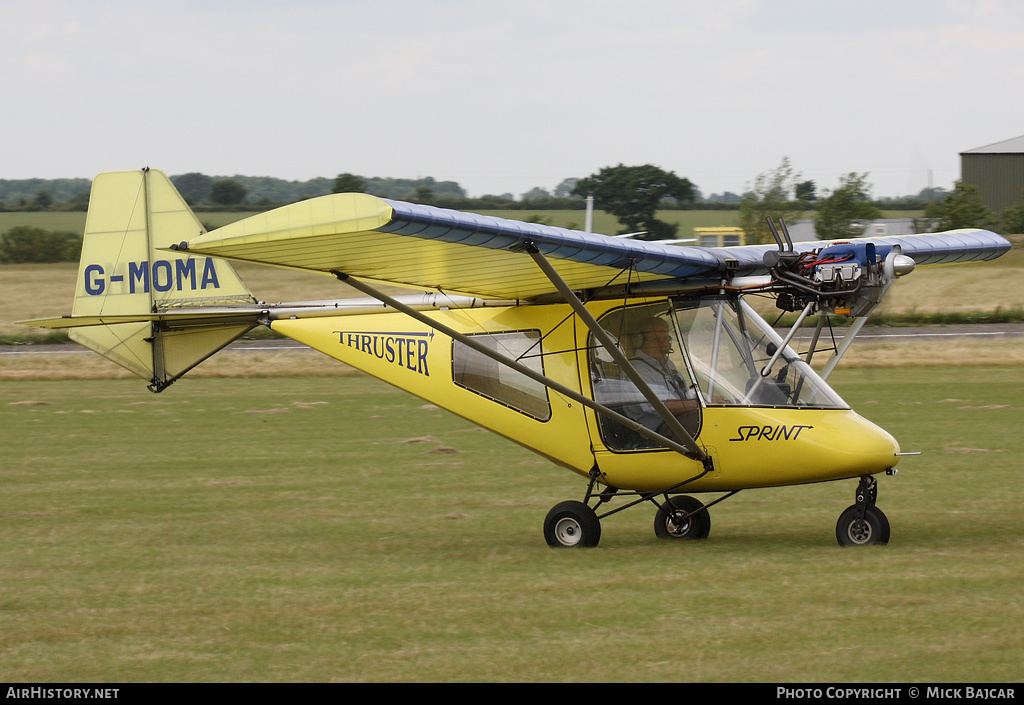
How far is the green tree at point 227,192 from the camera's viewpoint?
74.7m

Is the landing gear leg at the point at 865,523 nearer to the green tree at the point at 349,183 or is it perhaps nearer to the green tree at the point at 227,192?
the green tree at the point at 349,183

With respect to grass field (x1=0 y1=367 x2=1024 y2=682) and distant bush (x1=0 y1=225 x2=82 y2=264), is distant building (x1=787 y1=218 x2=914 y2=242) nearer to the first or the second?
grass field (x1=0 y1=367 x2=1024 y2=682)

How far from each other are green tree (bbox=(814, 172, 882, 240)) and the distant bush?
3879 centimetres

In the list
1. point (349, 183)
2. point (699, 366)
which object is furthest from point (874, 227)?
point (699, 366)

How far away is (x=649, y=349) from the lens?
9.35 m

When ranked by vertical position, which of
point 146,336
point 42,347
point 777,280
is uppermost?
point 777,280

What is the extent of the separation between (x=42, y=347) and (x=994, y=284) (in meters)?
35.1

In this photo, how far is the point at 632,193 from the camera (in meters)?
56.3

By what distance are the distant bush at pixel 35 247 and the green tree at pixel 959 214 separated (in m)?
44.0

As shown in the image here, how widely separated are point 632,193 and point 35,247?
32.7 m

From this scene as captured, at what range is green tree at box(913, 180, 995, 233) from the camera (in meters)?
50.7

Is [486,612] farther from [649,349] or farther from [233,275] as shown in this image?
[233,275]

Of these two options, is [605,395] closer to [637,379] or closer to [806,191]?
[637,379]
